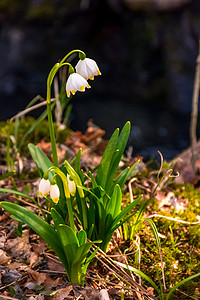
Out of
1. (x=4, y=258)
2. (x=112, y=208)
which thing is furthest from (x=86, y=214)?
(x=4, y=258)

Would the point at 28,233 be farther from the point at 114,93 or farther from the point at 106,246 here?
the point at 114,93

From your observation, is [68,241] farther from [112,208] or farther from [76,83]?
[76,83]

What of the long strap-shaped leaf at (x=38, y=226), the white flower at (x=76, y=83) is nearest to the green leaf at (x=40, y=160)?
the long strap-shaped leaf at (x=38, y=226)

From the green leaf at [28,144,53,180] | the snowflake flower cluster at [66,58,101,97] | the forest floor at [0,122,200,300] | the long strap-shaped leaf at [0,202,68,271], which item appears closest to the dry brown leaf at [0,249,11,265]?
the forest floor at [0,122,200,300]

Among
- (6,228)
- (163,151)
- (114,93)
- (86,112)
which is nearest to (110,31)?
(114,93)

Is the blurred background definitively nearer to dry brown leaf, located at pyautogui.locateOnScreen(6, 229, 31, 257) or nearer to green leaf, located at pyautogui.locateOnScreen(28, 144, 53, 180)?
green leaf, located at pyautogui.locateOnScreen(28, 144, 53, 180)

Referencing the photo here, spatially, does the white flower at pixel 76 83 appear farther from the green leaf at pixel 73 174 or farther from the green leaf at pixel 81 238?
the green leaf at pixel 81 238
